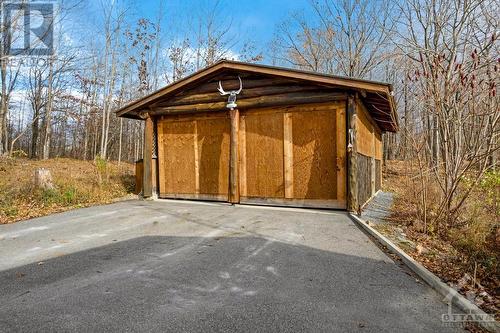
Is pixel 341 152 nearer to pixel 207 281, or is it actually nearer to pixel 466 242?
pixel 466 242

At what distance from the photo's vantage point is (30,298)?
8.90 feet

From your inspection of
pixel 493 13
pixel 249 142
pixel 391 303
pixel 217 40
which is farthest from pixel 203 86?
pixel 217 40

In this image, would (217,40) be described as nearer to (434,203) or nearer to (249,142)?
(249,142)

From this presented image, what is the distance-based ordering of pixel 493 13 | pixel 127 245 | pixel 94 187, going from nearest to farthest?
pixel 127 245 → pixel 493 13 → pixel 94 187

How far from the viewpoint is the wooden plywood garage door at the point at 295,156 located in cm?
690

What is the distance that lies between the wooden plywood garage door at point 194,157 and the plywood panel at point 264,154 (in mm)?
651

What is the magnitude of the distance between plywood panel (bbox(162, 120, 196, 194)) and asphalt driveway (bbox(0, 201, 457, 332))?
317 cm

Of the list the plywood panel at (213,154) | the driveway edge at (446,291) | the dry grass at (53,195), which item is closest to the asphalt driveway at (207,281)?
the driveway edge at (446,291)

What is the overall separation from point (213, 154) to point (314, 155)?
273cm

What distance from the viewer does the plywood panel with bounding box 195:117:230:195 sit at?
319 inches

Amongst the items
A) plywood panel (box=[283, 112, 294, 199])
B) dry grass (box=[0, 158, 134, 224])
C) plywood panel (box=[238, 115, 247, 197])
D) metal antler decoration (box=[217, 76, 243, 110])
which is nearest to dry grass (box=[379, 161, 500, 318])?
plywood panel (box=[283, 112, 294, 199])

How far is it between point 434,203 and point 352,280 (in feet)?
16.1

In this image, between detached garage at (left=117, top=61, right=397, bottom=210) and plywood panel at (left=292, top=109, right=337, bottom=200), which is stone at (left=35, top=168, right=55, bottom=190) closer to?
detached garage at (left=117, top=61, right=397, bottom=210)

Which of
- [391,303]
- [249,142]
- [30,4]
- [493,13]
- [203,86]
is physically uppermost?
[30,4]
